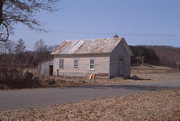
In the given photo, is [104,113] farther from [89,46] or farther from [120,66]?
[89,46]

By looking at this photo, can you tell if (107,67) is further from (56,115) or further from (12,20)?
(56,115)

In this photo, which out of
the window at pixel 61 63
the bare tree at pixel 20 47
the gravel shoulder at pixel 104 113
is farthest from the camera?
the window at pixel 61 63

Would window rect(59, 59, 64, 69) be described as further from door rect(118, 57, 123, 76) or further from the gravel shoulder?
the gravel shoulder

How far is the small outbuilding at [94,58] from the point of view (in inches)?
1544

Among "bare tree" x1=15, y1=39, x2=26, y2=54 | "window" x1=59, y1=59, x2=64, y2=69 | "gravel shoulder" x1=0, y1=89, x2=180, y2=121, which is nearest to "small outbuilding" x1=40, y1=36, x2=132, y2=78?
"window" x1=59, y1=59, x2=64, y2=69

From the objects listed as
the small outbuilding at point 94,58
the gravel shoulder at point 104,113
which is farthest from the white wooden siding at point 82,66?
the gravel shoulder at point 104,113

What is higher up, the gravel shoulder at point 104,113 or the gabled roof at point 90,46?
the gabled roof at point 90,46

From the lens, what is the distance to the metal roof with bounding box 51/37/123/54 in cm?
3972

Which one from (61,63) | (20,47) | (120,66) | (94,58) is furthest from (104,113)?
(61,63)

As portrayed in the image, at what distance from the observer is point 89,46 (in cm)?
4194

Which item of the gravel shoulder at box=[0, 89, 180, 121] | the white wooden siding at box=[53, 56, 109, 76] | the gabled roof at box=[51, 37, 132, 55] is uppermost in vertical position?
the gabled roof at box=[51, 37, 132, 55]

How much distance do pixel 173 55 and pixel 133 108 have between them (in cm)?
13635

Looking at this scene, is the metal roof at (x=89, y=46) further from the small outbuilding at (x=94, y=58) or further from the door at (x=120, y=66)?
the door at (x=120, y=66)

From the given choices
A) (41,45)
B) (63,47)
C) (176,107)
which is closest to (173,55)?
(41,45)
